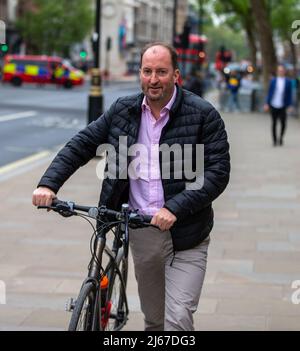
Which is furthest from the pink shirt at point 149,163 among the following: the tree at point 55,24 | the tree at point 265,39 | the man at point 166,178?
the tree at point 55,24

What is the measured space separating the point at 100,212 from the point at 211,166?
1.90 ft

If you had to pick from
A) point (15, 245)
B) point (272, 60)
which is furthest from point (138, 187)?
point (272, 60)

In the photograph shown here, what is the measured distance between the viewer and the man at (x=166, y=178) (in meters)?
4.35

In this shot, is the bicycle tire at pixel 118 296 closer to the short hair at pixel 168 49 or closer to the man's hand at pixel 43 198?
the man's hand at pixel 43 198

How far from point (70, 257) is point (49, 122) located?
18776 millimetres

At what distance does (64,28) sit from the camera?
77.4m

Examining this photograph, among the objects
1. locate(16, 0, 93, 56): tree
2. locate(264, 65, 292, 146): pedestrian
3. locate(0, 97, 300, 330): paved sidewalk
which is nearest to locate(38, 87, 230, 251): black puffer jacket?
locate(0, 97, 300, 330): paved sidewalk

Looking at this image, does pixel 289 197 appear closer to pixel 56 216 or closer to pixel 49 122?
pixel 56 216

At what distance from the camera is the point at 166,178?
4434 millimetres

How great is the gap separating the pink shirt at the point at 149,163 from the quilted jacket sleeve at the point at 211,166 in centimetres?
21

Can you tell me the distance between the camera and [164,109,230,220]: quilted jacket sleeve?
171 inches

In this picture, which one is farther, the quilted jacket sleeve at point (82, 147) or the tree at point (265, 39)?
the tree at point (265, 39)

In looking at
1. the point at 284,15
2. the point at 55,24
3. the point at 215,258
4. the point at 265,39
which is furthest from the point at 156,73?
the point at 55,24

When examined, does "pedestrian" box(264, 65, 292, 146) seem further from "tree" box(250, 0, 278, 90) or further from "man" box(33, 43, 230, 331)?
"tree" box(250, 0, 278, 90)
